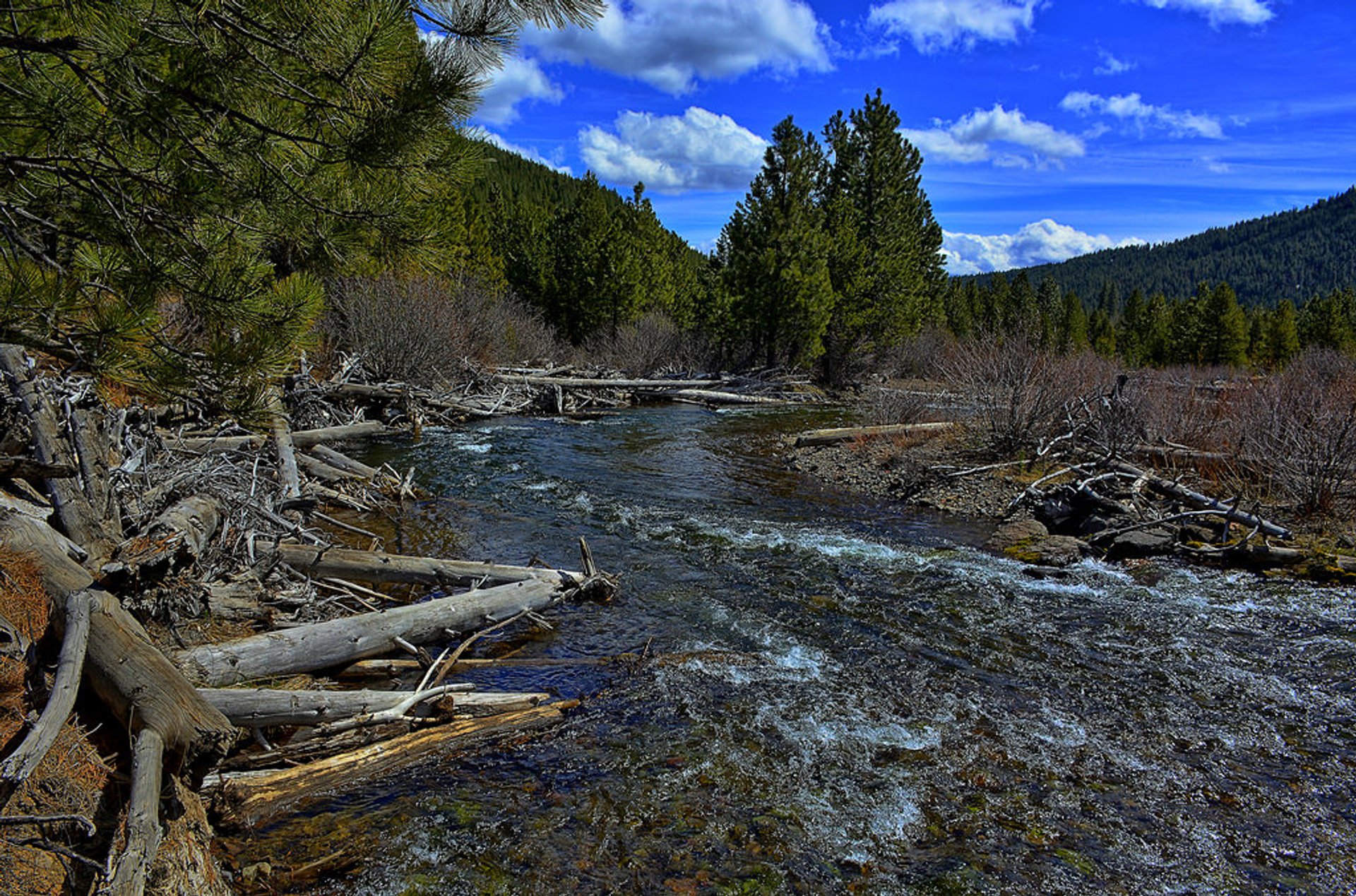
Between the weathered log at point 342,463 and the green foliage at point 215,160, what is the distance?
25.4 feet

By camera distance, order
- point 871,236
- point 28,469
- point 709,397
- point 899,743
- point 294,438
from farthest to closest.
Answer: point 871,236 < point 709,397 < point 294,438 < point 899,743 < point 28,469

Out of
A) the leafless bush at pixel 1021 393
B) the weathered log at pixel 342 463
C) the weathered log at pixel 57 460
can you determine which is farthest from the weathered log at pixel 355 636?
the leafless bush at pixel 1021 393

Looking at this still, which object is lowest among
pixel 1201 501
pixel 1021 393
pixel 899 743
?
pixel 899 743

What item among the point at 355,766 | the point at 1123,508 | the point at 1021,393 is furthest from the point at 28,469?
the point at 1021,393

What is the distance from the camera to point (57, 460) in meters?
5.12

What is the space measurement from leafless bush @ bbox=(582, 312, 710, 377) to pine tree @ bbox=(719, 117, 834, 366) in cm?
379

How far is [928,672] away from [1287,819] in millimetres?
2319

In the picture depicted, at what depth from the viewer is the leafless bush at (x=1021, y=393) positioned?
13.3m

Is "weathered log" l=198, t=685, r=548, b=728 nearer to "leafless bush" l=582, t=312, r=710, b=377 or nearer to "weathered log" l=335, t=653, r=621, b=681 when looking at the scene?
"weathered log" l=335, t=653, r=621, b=681

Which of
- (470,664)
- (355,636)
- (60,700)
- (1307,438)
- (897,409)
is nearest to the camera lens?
(60,700)

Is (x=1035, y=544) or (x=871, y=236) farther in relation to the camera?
(x=871, y=236)

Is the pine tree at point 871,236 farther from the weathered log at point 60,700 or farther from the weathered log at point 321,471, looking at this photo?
the weathered log at point 60,700

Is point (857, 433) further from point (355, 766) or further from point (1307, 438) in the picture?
point (355, 766)

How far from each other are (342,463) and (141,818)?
9462mm
